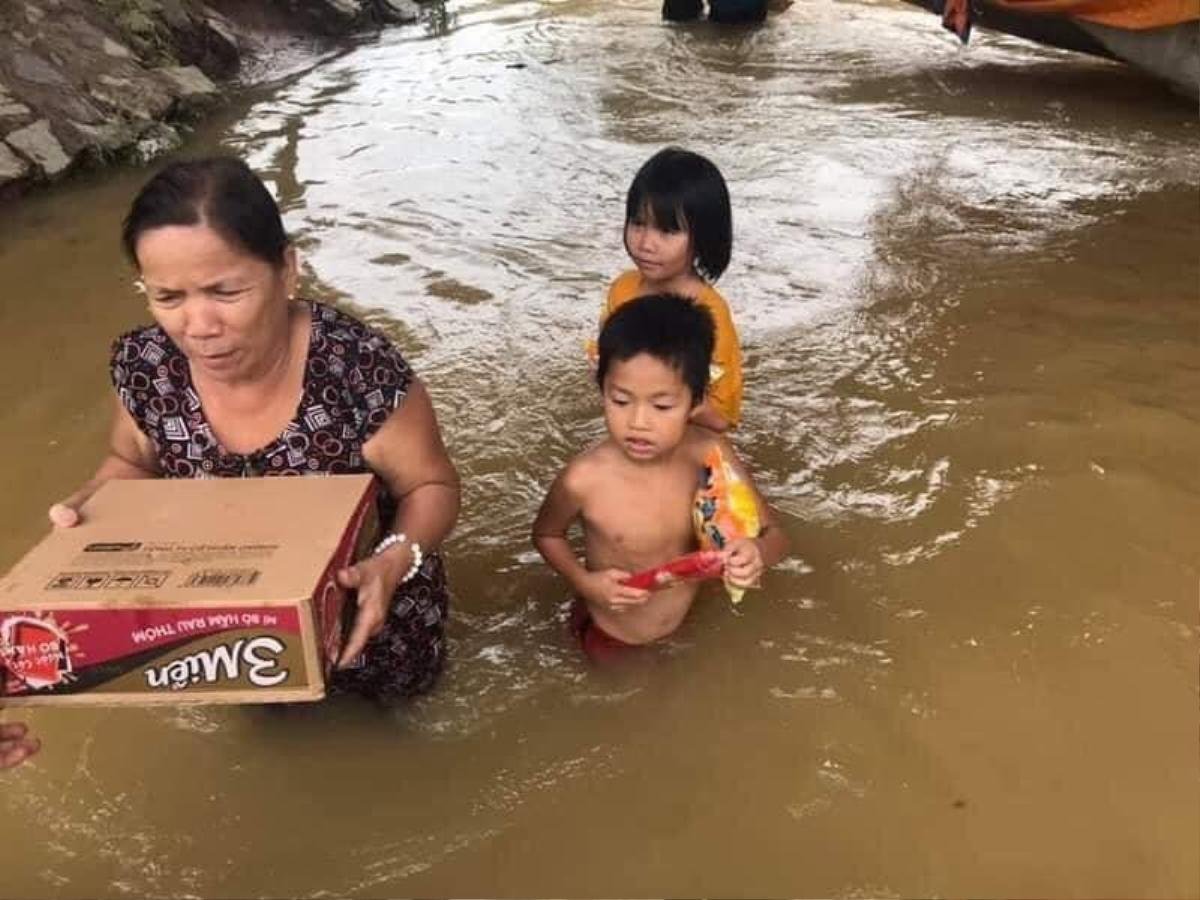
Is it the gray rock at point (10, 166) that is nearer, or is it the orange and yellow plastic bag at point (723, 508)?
the orange and yellow plastic bag at point (723, 508)

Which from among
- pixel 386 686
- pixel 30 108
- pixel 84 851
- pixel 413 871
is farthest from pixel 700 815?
pixel 30 108

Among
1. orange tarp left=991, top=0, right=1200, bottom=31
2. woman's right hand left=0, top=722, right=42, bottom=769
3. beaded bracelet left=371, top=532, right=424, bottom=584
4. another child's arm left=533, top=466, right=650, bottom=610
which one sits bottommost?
another child's arm left=533, top=466, right=650, bottom=610

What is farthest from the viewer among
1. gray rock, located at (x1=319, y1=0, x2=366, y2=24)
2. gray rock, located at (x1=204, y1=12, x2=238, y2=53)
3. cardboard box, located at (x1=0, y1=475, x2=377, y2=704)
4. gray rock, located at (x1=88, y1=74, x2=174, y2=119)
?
gray rock, located at (x1=319, y1=0, x2=366, y2=24)

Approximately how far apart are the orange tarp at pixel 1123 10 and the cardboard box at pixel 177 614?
5.97 metres

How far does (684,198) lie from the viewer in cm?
302

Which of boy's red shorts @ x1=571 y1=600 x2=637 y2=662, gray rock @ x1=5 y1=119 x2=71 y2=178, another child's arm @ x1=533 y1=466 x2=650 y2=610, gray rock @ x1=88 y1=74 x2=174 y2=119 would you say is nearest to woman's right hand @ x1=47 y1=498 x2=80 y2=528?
another child's arm @ x1=533 y1=466 x2=650 y2=610

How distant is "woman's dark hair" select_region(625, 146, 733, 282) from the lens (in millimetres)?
3025

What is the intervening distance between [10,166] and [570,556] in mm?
4341

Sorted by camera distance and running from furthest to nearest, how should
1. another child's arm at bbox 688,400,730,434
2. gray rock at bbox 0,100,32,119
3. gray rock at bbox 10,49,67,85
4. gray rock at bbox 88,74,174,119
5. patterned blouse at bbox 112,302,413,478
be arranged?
1. gray rock at bbox 88,74,174,119
2. gray rock at bbox 10,49,67,85
3. gray rock at bbox 0,100,32,119
4. another child's arm at bbox 688,400,730,434
5. patterned blouse at bbox 112,302,413,478

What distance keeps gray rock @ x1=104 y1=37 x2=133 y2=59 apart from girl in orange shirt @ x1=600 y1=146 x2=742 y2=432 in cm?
494

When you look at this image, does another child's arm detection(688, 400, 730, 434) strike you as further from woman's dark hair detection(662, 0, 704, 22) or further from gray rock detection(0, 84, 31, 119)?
woman's dark hair detection(662, 0, 704, 22)

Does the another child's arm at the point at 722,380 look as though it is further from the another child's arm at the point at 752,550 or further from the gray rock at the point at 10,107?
the gray rock at the point at 10,107

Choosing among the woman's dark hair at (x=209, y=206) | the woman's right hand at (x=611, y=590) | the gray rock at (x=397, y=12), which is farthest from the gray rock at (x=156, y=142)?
the woman's right hand at (x=611, y=590)

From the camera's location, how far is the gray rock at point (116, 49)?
674cm
